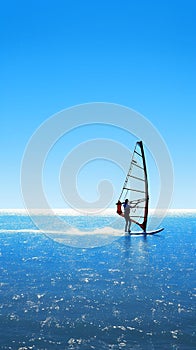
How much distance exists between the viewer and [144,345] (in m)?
20.2

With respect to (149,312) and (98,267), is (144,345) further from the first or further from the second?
(98,267)

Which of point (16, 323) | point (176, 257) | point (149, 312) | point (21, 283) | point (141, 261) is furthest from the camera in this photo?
point (176, 257)

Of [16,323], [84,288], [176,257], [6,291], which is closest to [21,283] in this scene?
[6,291]

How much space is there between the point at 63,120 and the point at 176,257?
28714 millimetres

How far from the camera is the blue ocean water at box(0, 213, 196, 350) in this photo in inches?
826

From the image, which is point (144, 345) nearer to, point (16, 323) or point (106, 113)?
point (16, 323)

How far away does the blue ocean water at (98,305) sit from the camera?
21.0 metres

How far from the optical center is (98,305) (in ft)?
91.9

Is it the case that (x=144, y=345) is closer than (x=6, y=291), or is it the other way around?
(x=144, y=345)

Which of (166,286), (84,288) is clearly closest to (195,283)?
(166,286)

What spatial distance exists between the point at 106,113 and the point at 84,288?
81.4 ft

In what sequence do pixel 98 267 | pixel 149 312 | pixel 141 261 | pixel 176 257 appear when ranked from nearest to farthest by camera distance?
pixel 149 312 → pixel 98 267 → pixel 141 261 → pixel 176 257

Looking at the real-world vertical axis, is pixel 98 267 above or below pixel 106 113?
below

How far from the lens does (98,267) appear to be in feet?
153
